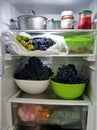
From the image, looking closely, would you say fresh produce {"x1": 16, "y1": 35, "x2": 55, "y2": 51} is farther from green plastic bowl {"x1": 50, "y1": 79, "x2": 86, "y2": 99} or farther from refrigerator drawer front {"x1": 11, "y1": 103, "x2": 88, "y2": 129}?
refrigerator drawer front {"x1": 11, "y1": 103, "x2": 88, "y2": 129}

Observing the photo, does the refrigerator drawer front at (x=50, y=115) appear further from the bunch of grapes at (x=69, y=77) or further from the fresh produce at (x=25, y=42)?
the fresh produce at (x=25, y=42)

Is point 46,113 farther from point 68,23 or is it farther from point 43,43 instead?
point 68,23

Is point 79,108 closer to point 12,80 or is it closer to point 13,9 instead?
point 12,80

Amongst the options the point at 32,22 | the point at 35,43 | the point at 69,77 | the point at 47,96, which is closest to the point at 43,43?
the point at 35,43

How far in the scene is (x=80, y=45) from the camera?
1.13 m

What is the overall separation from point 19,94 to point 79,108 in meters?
0.48

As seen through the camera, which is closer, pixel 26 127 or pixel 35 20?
pixel 35 20

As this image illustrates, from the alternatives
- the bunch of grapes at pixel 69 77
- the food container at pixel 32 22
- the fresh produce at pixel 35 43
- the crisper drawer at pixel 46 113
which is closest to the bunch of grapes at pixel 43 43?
the fresh produce at pixel 35 43

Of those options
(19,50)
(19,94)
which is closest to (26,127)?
(19,94)

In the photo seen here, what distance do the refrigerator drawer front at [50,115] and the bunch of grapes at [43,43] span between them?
414 mm

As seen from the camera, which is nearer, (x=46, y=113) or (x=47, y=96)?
(x=46, y=113)

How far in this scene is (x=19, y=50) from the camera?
43.3 inches

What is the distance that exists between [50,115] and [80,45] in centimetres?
54

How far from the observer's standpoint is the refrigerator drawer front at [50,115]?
3.84 ft
